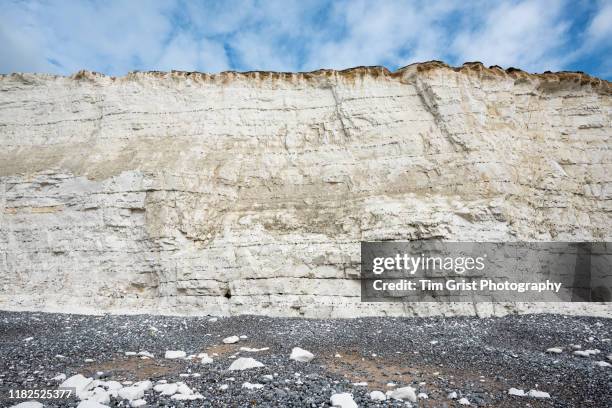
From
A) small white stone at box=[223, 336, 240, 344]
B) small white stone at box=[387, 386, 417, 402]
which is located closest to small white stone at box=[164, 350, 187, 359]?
small white stone at box=[223, 336, 240, 344]

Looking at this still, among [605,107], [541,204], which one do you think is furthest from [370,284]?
[605,107]

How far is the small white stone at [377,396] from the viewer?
5717 mm

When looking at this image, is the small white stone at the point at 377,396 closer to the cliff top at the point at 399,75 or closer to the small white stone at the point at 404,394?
the small white stone at the point at 404,394

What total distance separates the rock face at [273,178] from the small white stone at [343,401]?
6.92m

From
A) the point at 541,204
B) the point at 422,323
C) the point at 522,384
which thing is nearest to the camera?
the point at 522,384

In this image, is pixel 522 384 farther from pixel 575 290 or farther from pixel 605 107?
pixel 605 107

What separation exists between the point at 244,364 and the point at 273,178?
9122mm

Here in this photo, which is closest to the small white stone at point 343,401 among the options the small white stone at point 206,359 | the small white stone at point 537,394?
the small white stone at point 537,394

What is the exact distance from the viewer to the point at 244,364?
7113 mm

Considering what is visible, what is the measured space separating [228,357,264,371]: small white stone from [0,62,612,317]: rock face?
5.35 meters

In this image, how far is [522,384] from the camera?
6.52 meters

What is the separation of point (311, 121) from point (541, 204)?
9.11m

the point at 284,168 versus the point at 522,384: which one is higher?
the point at 284,168

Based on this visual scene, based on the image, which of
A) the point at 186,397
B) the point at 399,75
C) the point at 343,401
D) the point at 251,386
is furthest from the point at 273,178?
the point at 343,401
